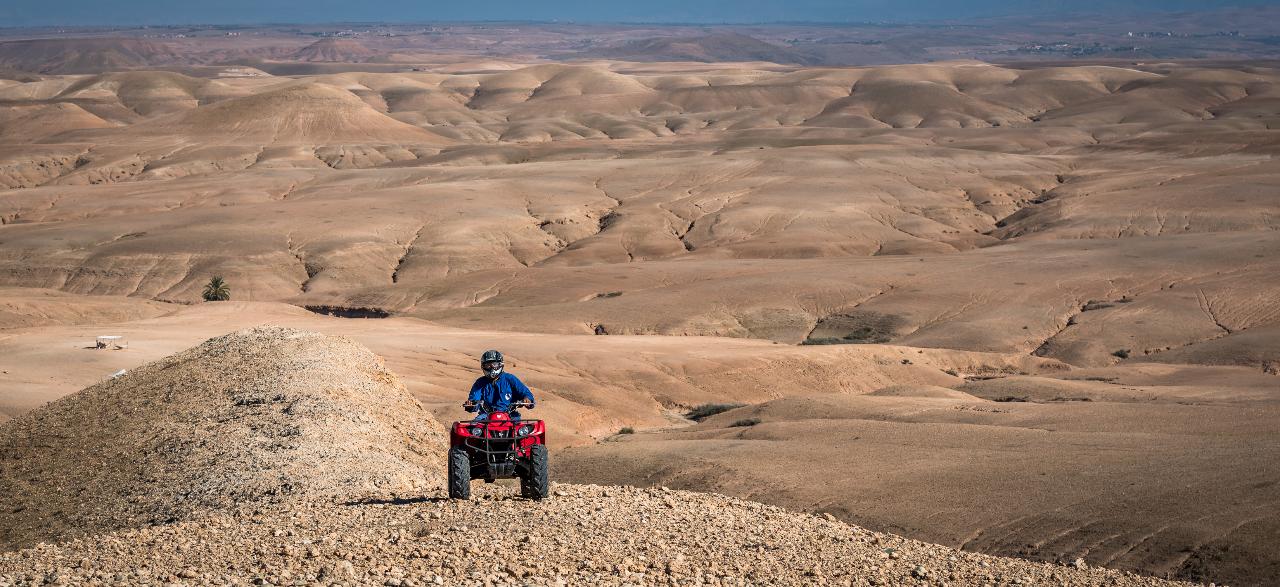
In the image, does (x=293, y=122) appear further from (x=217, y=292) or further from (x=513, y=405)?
(x=513, y=405)

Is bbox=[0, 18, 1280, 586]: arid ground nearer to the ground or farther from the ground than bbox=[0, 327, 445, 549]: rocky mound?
nearer to the ground

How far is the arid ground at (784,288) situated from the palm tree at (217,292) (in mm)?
1744

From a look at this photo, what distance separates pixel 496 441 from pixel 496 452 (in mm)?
111

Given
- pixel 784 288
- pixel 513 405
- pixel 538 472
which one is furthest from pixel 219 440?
pixel 784 288

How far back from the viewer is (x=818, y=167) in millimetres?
85062

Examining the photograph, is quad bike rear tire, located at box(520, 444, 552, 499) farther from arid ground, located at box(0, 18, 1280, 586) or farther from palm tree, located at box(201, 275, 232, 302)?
palm tree, located at box(201, 275, 232, 302)

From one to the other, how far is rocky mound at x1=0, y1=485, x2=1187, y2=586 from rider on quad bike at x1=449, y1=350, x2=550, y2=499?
10.2 inches

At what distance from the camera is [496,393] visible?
11609 mm

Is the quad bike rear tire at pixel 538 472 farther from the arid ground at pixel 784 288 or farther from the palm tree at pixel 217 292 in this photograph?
the palm tree at pixel 217 292

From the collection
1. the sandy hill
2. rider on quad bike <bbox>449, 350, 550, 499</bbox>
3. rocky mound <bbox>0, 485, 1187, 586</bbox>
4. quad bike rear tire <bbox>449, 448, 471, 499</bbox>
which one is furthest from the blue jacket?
the sandy hill

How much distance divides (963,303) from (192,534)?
3923cm

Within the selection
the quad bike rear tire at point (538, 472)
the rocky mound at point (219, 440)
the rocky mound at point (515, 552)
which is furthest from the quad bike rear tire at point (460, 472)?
the rocky mound at point (219, 440)

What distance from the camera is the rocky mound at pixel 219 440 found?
1316 cm

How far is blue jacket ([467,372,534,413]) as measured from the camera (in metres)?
11.6
